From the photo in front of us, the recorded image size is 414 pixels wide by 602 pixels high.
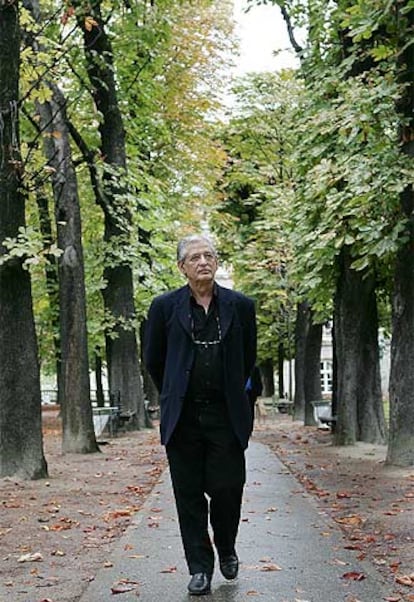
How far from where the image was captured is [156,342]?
643cm

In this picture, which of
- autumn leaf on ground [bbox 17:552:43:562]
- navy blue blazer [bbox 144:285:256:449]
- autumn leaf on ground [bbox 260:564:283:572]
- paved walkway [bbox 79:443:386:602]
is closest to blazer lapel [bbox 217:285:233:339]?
navy blue blazer [bbox 144:285:256:449]

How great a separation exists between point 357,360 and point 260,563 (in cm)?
1163

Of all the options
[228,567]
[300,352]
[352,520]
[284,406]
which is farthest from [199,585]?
[284,406]

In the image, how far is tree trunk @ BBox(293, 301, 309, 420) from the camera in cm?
3033

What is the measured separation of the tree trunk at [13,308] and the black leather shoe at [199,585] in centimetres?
703

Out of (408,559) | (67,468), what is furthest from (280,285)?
(408,559)

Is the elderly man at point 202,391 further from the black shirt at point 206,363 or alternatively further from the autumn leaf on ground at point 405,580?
the autumn leaf on ground at point 405,580

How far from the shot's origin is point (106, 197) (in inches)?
859

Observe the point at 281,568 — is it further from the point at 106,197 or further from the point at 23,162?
the point at 106,197

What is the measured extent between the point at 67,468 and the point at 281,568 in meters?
8.66

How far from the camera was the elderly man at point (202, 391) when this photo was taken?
616 cm

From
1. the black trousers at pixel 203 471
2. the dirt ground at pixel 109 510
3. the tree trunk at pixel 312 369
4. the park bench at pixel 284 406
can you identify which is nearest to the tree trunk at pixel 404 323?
the dirt ground at pixel 109 510

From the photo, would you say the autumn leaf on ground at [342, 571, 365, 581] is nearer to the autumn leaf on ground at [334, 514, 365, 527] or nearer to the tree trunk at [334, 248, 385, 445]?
the autumn leaf on ground at [334, 514, 365, 527]

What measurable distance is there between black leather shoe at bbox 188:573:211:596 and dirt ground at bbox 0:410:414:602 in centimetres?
74
